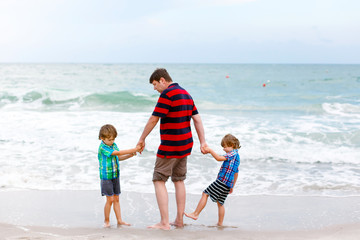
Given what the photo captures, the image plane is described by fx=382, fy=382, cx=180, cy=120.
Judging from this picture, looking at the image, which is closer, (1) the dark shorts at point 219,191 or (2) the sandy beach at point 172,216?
(2) the sandy beach at point 172,216

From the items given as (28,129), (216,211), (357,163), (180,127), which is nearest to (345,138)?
(357,163)

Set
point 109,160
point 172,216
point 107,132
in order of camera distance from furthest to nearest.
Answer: point 172,216 < point 109,160 < point 107,132

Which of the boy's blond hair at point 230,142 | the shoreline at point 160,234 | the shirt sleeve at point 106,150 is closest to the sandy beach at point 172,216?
the shoreline at point 160,234

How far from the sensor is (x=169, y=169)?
4.07 m

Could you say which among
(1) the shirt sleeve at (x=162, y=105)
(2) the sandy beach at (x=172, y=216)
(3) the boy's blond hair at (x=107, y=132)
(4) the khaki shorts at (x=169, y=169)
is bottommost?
(2) the sandy beach at (x=172, y=216)

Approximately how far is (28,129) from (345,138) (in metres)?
8.51

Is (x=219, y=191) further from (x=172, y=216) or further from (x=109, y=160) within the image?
(x=109, y=160)

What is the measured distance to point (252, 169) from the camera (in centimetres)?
721

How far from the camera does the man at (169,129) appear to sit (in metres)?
3.90

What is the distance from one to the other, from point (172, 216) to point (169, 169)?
922 mm

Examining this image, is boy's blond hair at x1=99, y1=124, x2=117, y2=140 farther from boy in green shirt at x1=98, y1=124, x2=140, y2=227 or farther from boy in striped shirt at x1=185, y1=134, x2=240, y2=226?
boy in striped shirt at x1=185, y1=134, x2=240, y2=226

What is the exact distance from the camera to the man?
154 inches

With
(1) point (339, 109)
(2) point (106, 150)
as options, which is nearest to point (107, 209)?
(2) point (106, 150)

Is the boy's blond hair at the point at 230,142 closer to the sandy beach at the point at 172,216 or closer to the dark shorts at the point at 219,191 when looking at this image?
the dark shorts at the point at 219,191
